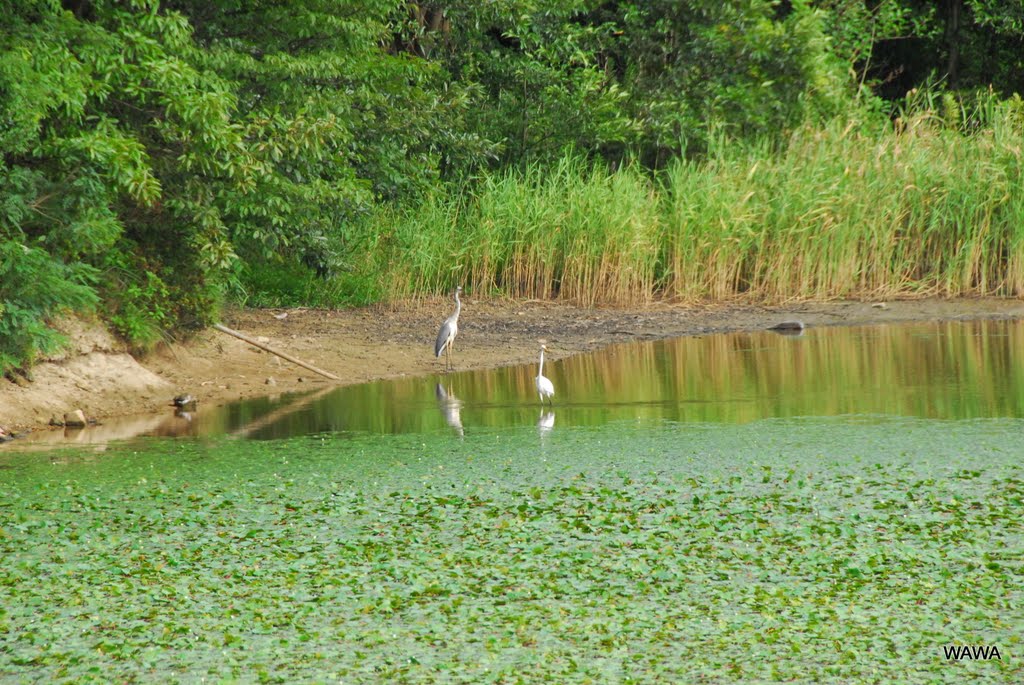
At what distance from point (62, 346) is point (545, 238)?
6.56 metres

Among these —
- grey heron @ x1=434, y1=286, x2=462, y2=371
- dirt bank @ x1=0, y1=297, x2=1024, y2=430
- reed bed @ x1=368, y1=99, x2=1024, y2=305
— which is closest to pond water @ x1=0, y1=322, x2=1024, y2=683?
dirt bank @ x1=0, y1=297, x2=1024, y2=430

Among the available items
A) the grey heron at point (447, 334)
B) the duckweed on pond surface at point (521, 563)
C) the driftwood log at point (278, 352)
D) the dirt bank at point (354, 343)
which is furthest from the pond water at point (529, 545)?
the grey heron at point (447, 334)

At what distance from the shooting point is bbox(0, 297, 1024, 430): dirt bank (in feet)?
30.4

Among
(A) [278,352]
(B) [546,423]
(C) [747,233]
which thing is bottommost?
(B) [546,423]

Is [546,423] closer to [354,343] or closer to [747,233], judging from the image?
[354,343]

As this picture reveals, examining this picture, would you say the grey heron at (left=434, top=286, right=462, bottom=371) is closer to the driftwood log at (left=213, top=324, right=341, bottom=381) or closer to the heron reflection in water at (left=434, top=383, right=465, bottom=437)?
the heron reflection in water at (left=434, top=383, right=465, bottom=437)

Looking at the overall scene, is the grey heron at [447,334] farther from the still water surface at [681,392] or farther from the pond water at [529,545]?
the pond water at [529,545]

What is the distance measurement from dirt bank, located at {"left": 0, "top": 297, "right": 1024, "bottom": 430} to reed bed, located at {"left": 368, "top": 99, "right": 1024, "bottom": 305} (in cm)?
38

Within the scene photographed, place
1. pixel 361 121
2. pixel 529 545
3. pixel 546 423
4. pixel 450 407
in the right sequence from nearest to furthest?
pixel 529 545, pixel 546 423, pixel 450 407, pixel 361 121

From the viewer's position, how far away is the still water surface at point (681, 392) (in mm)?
8550

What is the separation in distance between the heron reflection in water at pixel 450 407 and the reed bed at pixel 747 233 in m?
4.32

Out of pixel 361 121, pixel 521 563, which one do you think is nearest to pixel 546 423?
pixel 521 563

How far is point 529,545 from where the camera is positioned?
5.18 m

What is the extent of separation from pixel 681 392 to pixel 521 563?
5.00 meters
